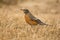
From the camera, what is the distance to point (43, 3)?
18.9 meters

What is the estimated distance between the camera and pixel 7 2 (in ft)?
61.9

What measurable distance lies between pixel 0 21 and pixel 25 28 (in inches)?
51.2

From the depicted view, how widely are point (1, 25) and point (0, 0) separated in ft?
28.4

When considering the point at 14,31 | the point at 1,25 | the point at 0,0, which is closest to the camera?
the point at 14,31

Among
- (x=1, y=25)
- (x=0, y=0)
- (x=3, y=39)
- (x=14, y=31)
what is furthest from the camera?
(x=0, y=0)

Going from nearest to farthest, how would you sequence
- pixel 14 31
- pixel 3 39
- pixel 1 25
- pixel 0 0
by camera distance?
pixel 3 39 → pixel 14 31 → pixel 1 25 → pixel 0 0

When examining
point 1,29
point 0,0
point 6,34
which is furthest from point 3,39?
point 0,0

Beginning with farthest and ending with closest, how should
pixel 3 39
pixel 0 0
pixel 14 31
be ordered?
pixel 0 0 < pixel 14 31 < pixel 3 39

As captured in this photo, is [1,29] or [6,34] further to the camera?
[1,29]

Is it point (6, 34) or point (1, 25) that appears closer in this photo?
point (6, 34)

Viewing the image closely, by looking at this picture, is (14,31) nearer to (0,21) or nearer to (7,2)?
(0,21)

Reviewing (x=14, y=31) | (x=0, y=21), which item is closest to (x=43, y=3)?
(x=0, y=21)

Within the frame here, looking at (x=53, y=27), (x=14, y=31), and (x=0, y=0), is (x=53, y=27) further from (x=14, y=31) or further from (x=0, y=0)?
(x=0, y=0)

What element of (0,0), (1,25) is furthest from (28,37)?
(0,0)
